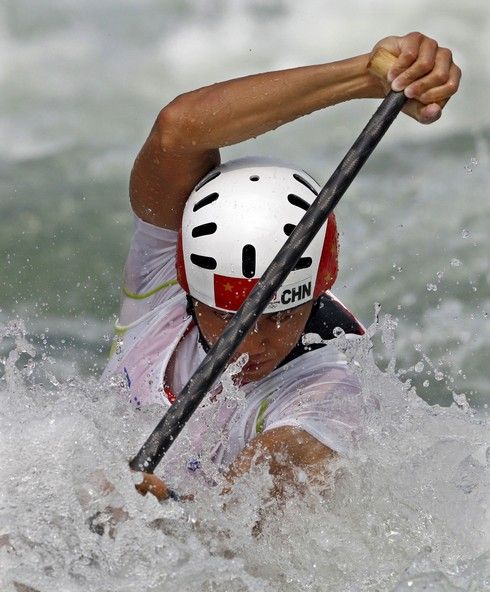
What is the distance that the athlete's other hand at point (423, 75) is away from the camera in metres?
3.42

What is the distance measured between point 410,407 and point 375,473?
39 cm

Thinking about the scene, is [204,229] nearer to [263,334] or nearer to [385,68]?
[263,334]

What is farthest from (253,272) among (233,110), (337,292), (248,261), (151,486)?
(337,292)

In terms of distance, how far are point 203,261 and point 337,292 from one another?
3.08 m

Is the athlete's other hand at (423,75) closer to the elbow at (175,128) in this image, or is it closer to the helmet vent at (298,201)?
the helmet vent at (298,201)

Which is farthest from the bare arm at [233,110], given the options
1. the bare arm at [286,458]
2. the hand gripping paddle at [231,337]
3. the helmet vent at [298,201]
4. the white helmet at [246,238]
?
the bare arm at [286,458]

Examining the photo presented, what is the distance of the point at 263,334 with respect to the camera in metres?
3.50

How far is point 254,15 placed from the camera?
9.74m

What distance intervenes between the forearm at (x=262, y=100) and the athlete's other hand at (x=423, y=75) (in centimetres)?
14

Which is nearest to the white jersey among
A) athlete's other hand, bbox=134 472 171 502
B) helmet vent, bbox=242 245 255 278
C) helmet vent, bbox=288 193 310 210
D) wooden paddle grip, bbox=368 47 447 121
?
athlete's other hand, bbox=134 472 171 502

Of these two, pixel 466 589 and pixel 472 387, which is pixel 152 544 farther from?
pixel 472 387

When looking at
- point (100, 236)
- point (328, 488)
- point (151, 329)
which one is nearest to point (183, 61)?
point (100, 236)

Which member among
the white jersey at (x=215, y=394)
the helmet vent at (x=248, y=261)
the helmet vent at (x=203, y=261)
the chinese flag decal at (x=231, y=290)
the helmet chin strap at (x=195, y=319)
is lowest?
the white jersey at (x=215, y=394)

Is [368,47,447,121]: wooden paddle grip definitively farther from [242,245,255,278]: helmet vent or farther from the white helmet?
[242,245,255,278]: helmet vent
